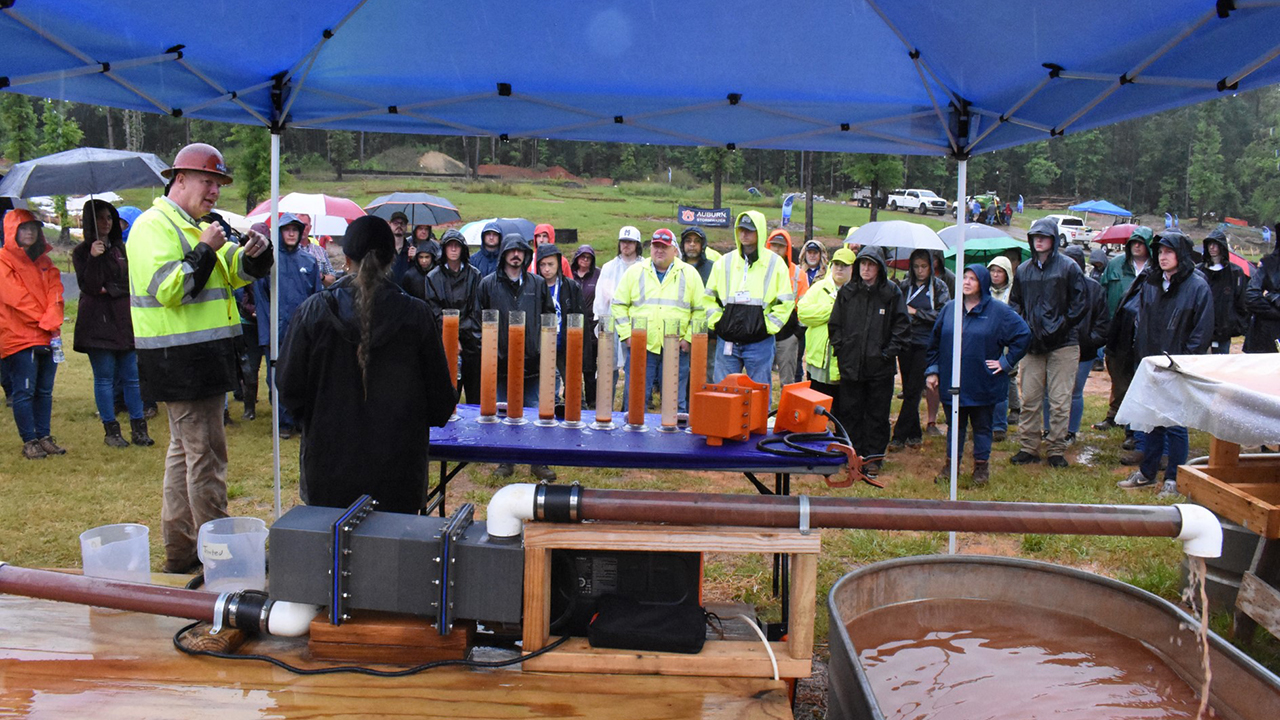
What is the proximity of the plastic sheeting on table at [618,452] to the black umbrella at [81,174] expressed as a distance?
280 inches

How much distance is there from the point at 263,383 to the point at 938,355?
317 inches

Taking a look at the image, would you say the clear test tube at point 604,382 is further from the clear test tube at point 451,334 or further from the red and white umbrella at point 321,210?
the red and white umbrella at point 321,210

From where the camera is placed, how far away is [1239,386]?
123 inches

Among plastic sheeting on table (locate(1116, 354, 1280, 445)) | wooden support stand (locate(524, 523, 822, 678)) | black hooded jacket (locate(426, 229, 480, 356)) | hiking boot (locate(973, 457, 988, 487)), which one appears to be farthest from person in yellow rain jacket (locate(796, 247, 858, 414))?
wooden support stand (locate(524, 523, 822, 678))

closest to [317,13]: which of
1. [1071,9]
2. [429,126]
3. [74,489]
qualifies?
[429,126]

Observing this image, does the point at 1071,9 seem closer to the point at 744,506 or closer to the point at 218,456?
the point at 744,506

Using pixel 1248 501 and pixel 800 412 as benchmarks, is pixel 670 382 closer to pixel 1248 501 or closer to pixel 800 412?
pixel 800 412

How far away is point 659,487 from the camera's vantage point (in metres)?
6.35

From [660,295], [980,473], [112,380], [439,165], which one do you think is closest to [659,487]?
[660,295]

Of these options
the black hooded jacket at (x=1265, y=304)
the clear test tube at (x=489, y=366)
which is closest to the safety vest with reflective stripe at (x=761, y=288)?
the clear test tube at (x=489, y=366)

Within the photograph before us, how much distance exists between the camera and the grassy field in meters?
5.00

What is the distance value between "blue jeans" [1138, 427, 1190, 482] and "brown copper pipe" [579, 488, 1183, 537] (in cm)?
519

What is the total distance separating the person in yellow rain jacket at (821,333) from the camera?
7293 millimetres

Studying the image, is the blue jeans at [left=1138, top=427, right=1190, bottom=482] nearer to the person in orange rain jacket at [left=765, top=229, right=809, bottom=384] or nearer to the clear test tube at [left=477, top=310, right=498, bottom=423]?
the person in orange rain jacket at [left=765, top=229, right=809, bottom=384]
